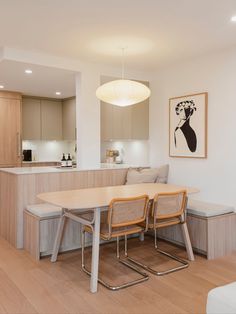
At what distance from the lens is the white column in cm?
457

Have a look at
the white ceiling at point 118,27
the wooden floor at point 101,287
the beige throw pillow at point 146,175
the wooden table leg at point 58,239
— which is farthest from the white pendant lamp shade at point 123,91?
the wooden floor at point 101,287

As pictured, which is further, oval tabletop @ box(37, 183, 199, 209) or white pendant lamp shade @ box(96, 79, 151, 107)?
white pendant lamp shade @ box(96, 79, 151, 107)

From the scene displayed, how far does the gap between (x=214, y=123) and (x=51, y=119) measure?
413 centimetres

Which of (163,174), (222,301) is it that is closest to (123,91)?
(163,174)

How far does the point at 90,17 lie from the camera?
2.98 meters

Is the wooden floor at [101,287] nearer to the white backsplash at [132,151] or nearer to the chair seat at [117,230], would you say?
the chair seat at [117,230]

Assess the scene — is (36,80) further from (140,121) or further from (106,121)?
(140,121)

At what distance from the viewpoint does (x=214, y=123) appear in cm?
418

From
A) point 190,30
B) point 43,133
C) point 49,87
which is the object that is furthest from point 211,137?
point 43,133

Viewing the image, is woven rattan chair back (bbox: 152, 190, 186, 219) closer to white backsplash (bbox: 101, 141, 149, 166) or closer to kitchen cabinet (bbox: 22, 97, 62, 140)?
white backsplash (bbox: 101, 141, 149, 166)

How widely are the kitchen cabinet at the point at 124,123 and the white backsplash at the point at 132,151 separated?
27 cm

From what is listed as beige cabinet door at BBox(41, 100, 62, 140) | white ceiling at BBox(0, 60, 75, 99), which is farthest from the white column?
beige cabinet door at BBox(41, 100, 62, 140)

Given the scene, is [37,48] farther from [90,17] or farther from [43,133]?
[43,133]

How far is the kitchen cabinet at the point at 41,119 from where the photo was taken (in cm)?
679
